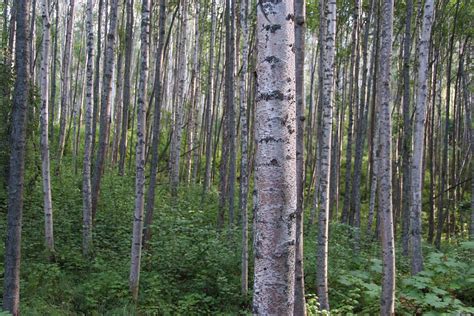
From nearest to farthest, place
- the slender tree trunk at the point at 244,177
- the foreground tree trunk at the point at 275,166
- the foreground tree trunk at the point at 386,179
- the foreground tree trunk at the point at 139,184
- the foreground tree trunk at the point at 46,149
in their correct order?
the foreground tree trunk at the point at 275,166, the foreground tree trunk at the point at 386,179, the foreground tree trunk at the point at 139,184, the slender tree trunk at the point at 244,177, the foreground tree trunk at the point at 46,149

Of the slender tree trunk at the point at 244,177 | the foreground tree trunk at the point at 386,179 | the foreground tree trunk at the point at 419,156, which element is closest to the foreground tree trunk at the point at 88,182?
the slender tree trunk at the point at 244,177

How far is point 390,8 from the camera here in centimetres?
528

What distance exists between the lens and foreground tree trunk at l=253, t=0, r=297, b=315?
8.02 ft

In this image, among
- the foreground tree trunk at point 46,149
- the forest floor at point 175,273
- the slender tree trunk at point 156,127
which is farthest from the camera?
the slender tree trunk at point 156,127

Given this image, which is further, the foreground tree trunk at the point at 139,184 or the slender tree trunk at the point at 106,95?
the slender tree trunk at the point at 106,95

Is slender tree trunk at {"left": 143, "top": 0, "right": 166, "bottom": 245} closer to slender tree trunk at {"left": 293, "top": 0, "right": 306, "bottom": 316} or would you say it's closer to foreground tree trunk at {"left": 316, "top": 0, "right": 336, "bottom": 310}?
foreground tree trunk at {"left": 316, "top": 0, "right": 336, "bottom": 310}

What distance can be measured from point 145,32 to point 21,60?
7.21 feet

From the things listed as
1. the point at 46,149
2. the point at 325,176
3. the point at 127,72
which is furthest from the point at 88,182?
the point at 325,176

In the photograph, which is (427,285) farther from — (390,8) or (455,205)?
(455,205)

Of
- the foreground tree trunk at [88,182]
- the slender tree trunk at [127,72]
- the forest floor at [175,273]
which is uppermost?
the slender tree trunk at [127,72]

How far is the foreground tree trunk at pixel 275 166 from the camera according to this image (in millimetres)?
→ 2445

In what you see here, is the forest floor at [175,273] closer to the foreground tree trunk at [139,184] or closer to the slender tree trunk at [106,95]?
the foreground tree trunk at [139,184]

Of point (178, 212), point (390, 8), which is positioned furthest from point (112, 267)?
point (390, 8)

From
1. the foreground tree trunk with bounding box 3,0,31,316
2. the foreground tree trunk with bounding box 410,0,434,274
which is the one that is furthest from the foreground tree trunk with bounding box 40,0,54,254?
the foreground tree trunk with bounding box 410,0,434,274
